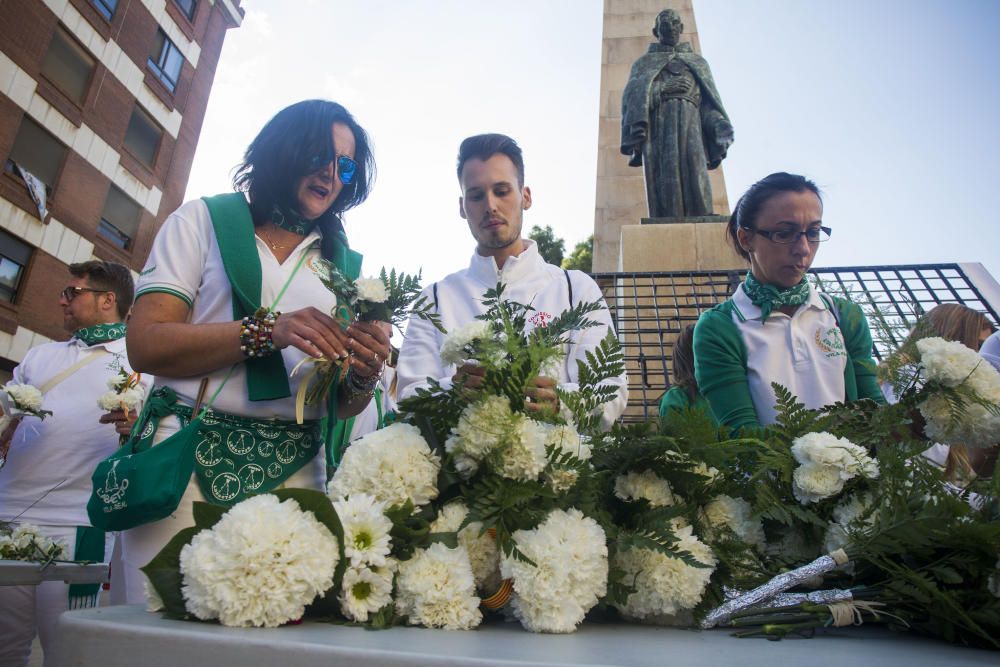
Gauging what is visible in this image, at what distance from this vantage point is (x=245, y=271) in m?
1.74

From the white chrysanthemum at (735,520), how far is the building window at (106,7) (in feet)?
71.0

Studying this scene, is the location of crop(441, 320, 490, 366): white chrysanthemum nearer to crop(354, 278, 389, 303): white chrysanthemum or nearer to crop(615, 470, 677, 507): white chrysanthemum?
crop(354, 278, 389, 303): white chrysanthemum

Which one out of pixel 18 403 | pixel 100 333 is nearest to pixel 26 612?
pixel 18 403

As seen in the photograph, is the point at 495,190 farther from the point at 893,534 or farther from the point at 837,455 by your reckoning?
the point at 893,534

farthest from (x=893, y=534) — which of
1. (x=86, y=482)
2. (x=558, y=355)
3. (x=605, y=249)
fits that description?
(x=605, y=249)

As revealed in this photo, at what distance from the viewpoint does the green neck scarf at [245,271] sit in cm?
164

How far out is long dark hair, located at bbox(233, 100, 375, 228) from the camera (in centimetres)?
192

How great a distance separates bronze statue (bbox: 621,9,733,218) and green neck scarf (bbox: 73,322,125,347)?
5.29 metres

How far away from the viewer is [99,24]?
56.6 ft

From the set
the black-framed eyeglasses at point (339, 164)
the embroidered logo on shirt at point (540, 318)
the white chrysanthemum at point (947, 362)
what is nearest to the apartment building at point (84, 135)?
the black-framed eyeglasses at point (339, 164)

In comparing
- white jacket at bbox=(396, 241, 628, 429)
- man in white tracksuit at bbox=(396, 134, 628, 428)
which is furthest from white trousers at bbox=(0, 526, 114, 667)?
man in white tracksuit at bbox=(396, 134, 628, 428)

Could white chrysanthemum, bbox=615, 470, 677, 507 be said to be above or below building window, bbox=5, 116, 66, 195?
below

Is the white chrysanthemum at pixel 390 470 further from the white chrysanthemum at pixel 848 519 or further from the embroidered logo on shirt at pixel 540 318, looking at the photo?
the embroidered logo on shirt at pixel 540 318

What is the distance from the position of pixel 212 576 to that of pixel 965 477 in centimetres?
132
